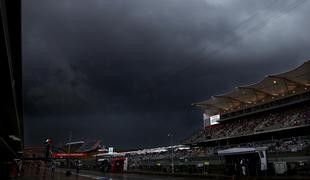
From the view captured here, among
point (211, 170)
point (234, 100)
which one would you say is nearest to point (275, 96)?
point (234, 100)

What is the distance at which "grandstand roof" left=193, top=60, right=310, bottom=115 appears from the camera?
4978 cm

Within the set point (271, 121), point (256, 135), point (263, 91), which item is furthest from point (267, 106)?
point (256, 135)

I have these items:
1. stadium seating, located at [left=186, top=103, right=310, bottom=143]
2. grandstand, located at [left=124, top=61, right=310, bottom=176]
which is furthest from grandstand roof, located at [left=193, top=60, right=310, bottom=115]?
stadium seating, located at [left=186, top=103, right=310, bottom=143]

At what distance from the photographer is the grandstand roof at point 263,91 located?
163 ft

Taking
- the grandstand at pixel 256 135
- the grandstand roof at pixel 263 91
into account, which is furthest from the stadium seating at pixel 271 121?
the grandstand roof at pixel 263 91

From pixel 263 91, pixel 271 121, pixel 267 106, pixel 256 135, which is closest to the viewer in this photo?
pixel 271 121

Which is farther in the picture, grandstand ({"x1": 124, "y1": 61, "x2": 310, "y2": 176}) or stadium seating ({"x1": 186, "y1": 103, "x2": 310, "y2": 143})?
stadium seating ({"x1": 186, "y1": 103, "x2": 310, "y2": 143})

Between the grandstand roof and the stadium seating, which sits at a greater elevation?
the grandstand roof

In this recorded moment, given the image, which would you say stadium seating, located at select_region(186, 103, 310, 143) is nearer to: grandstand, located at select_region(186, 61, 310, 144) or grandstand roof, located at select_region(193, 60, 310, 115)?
grandstand, located at select_region(186, 61, 310, 144)

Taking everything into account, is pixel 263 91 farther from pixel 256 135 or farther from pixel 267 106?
pixel 256 135

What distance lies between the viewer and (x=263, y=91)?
194 feet

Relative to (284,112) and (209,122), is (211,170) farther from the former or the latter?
(209,122)

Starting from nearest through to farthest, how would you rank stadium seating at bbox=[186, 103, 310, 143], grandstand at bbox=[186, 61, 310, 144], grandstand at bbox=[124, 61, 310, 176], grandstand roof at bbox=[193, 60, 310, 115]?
1. grandstand at bbox=[124, 61, 310, 176]
2. stadium seating at bbox=[186, 103, 310, 143]
3. grandstand at bbox=[186, 61, 310, 144]
4. grandstand roof at bbox=[193, 60, 310, 115]

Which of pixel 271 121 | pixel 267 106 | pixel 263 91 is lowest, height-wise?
pixel 271 121
